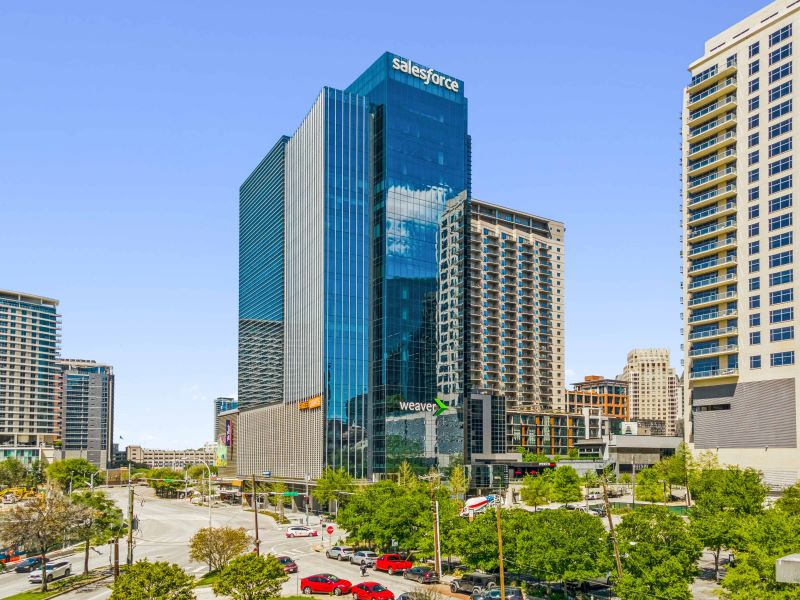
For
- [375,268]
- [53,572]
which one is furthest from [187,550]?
[375,268]

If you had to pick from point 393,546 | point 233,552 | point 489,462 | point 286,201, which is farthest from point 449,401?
point 233,552

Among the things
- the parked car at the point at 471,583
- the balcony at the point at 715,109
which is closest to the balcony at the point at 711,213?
the balcony at the point at 715,109

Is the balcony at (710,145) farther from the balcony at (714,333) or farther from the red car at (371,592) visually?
the red car at (371,592)

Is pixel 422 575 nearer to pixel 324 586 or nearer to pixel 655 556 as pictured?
pixel 324 586

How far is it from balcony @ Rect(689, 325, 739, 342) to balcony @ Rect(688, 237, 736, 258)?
1215 cm

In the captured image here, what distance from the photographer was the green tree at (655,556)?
5053 cm

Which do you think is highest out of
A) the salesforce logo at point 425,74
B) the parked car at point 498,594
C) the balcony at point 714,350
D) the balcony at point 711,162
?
the salesforce logo at point 425,74

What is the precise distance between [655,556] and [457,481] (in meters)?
91.5

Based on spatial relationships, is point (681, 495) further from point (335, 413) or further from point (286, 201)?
point (286, 201)

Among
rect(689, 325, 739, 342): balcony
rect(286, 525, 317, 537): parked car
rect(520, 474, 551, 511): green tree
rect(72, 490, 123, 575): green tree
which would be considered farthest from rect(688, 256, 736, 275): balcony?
rect(72, 490, 123, 575): green tree

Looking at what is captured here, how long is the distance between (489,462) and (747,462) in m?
69.0

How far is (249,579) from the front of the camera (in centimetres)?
5206

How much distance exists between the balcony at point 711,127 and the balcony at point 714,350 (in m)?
33.9

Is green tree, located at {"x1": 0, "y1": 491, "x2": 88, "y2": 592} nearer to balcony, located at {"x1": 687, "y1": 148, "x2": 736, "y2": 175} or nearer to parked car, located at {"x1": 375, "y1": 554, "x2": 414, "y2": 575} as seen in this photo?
parked car, located at {"x1": 375, "y1": 554, "x2": 414, "y2": 575}
